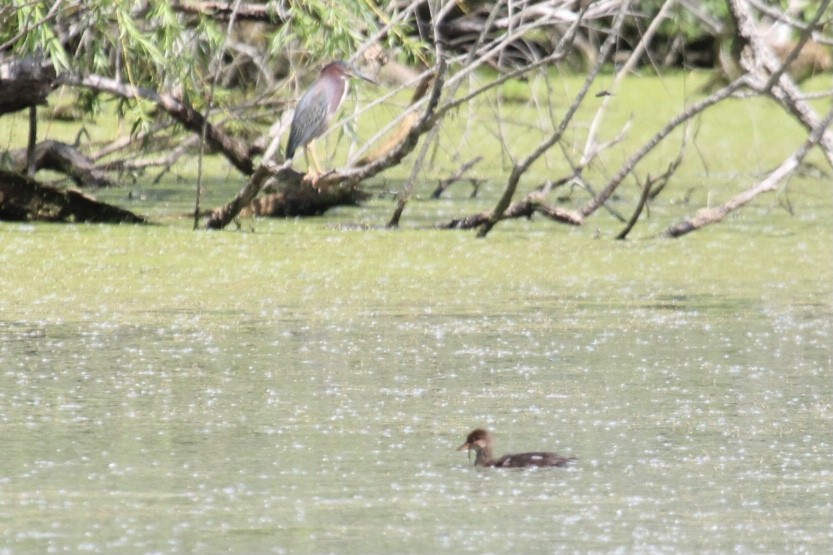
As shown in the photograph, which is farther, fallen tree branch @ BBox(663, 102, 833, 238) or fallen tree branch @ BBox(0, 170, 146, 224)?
fallen tree branch @ BBox(0, 170, 146, 224)

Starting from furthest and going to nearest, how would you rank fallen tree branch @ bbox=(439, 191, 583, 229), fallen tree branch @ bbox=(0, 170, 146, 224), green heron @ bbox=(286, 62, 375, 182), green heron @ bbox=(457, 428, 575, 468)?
fallen tree branch @ bbox=(0, 170, 146, 224), fallen tree branch @ bbox=(439, 191, 583, 229), green heron @ bbox=(286, 62, 375, 182), green heron @ bbox=(457, 428, 575, 468)

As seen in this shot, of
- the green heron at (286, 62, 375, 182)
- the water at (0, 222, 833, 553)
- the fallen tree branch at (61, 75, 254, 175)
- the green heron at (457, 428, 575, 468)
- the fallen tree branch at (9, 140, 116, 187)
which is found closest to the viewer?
the water at (0, 222, 833, 553)

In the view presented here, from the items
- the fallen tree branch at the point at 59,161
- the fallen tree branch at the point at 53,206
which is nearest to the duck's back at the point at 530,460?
the fallen tree branch at the point at 53,206

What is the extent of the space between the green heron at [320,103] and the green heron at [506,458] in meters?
5.83

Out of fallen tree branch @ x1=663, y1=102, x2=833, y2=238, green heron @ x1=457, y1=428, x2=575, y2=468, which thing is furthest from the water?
fallen tree branch @ x1=663, y1=102, x2=833, y2=238

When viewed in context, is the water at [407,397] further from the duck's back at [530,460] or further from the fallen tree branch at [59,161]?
the fallen tree branch at [59,161]

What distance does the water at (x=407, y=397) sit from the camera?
167 inches

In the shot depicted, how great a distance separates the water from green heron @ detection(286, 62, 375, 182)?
789mm

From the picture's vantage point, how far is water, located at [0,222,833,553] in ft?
14.0

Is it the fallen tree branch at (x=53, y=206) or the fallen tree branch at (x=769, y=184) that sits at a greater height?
the fallen tree branch at (x=769, y=184)

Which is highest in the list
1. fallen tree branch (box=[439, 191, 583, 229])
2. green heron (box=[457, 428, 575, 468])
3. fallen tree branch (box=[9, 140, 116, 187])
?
green heron (box=[457, 428, 575, 468])

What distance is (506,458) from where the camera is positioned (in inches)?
190

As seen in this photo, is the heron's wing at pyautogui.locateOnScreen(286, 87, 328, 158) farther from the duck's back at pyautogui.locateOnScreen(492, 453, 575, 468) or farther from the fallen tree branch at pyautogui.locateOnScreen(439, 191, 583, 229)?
the duck's back at pyautogui.locateOnScreen(492, 453, 575, 468)

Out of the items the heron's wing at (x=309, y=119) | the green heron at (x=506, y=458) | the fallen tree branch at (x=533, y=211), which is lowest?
the fallen tree branch at (x=533, y=211)
